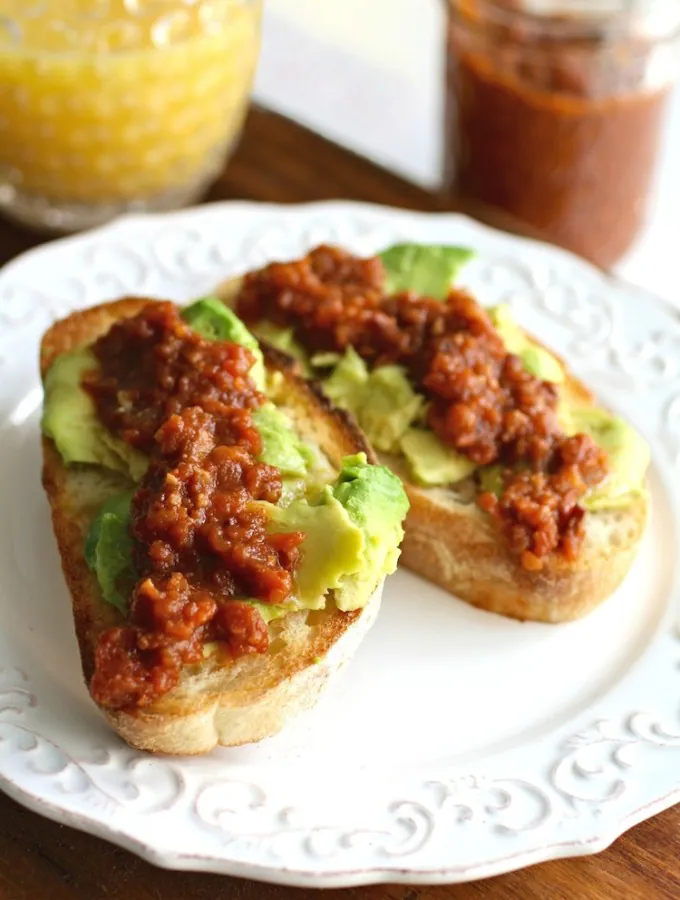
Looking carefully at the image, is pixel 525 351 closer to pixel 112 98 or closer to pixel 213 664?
pixel 213 664

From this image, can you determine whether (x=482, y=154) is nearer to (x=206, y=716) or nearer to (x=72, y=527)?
(x=72, y=527)

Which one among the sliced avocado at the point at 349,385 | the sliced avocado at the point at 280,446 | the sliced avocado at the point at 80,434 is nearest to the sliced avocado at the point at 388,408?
the sliced avocado at the point at 349,385

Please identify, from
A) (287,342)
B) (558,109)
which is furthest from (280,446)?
(558,109)

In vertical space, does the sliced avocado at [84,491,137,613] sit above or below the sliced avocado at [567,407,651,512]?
below

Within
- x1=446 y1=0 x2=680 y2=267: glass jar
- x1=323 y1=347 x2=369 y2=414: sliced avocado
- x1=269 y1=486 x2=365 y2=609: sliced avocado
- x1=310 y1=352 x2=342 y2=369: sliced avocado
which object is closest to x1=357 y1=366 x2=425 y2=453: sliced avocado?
x1=323 y1=347 x2=369 y2=414: sliced avocado

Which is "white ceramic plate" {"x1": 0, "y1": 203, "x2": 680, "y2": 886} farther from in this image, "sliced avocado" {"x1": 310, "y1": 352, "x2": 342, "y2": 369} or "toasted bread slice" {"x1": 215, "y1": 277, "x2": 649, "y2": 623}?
"sliced avocado" {"x1": 310, "y1": 352, "x2": 342, "y2": 369}

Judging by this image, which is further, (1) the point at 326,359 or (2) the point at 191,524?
(1) the point at 326,359
